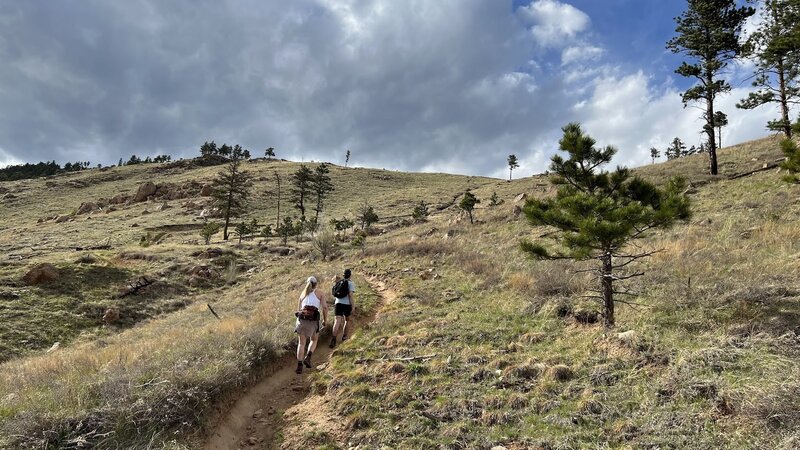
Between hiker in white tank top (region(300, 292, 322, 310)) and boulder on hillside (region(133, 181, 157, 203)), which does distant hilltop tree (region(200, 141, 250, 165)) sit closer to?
boulder on hillside (region(133, 181, 157, 203))

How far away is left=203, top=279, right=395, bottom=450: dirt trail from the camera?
6398 mm

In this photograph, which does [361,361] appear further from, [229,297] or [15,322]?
[15,322]

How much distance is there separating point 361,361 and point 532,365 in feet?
11.5

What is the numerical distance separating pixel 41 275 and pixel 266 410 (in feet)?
72.6

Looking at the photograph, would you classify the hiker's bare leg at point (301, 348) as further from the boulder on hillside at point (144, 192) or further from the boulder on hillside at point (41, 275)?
the boulder on hillside at point (144, 192)

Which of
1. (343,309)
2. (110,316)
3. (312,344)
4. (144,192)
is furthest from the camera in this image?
(144,192)

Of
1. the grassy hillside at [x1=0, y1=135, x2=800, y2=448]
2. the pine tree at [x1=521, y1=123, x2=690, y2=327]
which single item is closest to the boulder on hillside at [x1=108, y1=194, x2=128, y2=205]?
the grassy hillside at [x1=0, y1=135, x2=800, y2=448]

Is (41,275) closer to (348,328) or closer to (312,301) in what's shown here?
(348,328)

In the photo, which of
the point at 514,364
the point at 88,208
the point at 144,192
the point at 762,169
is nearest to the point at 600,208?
the point at 514,364

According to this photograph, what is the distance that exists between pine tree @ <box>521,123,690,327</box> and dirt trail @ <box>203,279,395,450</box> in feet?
17.4

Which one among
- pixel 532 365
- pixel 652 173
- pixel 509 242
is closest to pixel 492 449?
pixel 532 365

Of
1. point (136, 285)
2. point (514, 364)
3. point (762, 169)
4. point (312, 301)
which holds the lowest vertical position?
point (136, 285)

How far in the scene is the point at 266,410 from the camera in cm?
749

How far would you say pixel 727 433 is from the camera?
4422mm
